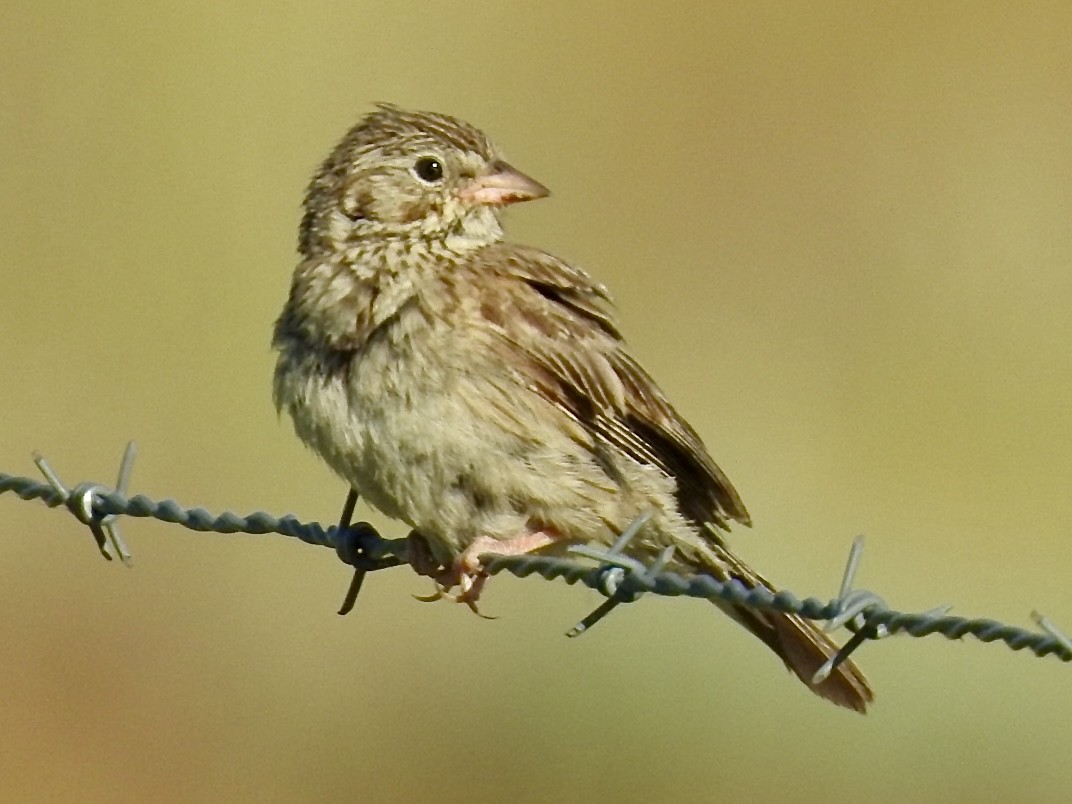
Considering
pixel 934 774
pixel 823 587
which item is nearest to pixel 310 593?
pixel 823 587

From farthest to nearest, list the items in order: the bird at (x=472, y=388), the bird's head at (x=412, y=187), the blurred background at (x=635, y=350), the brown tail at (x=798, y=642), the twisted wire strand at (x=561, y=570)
Answer: the blurred background at (x=635, y=350)
the bird's head at (x=412, y=187)
the brown tail at (x=798, y=642)
the bird at (x=472, y=388)
the twisted wire strand at (x=561, y=570)

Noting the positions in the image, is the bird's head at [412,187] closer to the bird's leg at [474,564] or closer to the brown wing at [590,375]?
the brown wing at [590,375]

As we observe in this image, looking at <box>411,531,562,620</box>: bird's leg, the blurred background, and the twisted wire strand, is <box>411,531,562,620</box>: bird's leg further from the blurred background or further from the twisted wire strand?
the blurred background

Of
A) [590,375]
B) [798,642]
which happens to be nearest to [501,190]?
[590,375]

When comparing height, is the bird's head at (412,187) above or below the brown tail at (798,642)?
above

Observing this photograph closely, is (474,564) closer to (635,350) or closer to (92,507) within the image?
(92,507)

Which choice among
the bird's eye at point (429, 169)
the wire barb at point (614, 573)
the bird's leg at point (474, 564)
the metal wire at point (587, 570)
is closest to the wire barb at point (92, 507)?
the metal wire at point (587, 570)

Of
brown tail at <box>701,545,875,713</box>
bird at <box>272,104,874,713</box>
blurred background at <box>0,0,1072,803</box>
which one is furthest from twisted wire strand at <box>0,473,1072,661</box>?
blurred background at <box>0,0,1072,803</box>

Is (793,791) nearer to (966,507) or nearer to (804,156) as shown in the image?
(966,507)
